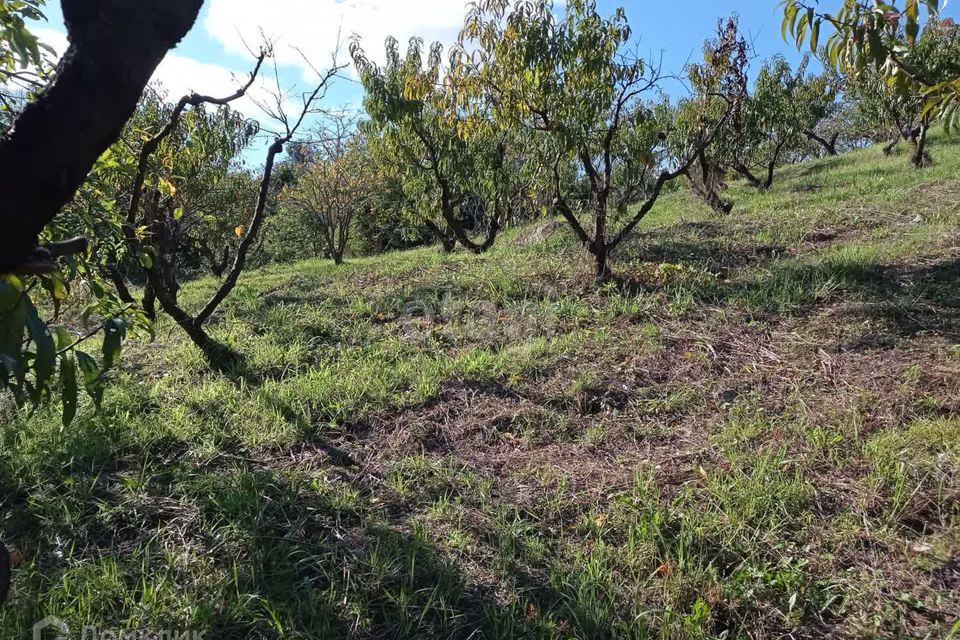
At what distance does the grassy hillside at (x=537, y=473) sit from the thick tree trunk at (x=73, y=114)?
4.88 feet

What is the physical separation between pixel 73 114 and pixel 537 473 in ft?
7.62

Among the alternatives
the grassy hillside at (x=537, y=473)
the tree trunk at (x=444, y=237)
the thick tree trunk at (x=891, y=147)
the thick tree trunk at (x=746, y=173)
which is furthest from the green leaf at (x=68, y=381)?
the thick tree trunk at (x=891, y=147)

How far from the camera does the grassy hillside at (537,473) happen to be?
209 centimetres

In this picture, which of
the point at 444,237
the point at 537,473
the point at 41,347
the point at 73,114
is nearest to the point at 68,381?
the point at 41,347

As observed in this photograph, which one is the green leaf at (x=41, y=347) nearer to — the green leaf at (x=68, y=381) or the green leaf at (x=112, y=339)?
the green leaf at (x=68, y=381)

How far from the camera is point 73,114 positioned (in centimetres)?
121

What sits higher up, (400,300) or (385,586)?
(400,300)

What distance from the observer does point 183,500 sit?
2.66m

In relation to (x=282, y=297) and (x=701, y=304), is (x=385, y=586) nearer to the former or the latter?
(x=701, y=304)

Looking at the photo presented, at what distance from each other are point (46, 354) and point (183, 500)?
69.3 inches

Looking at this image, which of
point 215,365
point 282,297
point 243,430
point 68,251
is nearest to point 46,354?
point 68,251

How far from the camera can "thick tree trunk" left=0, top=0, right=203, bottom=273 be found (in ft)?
3.87

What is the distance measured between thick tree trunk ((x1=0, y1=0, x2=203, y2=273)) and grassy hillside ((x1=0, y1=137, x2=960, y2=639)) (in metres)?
1.49

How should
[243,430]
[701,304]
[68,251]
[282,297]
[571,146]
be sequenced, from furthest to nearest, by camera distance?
[282,297] → [571,146] → [701,304] → [243,430] → [68,251]
